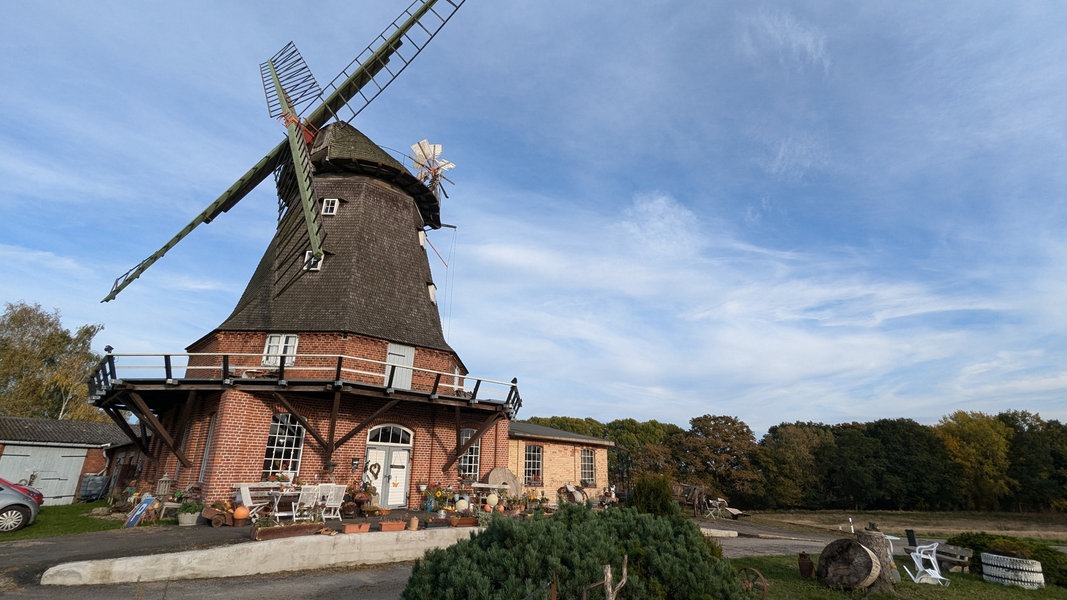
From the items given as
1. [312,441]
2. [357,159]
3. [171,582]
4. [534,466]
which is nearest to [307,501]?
[171,582]

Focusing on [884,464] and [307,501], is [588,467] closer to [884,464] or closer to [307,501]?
[307,501]

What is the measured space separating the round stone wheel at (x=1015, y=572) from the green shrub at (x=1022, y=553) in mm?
207

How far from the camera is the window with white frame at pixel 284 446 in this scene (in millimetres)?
13742

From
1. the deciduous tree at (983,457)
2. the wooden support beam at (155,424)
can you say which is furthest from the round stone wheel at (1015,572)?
the deciduous tree at (983,457)

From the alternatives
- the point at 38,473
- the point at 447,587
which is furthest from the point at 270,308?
the point at 38,473

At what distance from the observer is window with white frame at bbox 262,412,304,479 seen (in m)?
13.7

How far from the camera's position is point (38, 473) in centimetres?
2425

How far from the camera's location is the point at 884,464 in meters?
43.2

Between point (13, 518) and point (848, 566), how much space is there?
18.8m

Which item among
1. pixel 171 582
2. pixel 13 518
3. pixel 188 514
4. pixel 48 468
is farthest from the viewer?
pixel 48 468

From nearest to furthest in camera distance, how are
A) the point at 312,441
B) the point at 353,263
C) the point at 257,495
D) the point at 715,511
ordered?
the point at 257,495 < the point at 312,441 < the point at 353,263 < the point at 715,511

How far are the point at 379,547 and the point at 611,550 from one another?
680 cm

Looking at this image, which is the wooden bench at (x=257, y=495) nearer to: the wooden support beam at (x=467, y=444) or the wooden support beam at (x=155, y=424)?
the wooden support beam at (x=155, y=424)

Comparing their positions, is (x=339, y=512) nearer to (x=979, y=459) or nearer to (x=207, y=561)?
(x=207, y=561)
